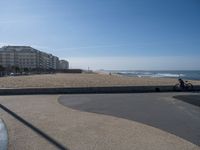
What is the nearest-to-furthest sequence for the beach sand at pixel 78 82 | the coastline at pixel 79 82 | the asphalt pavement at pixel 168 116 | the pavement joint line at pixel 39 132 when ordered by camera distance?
1. the pavement joint line at pixel 39 132
2. the asphalt pavement at pixel 168 116
3. the coastline at pixel 79 82
4. the beach sand at pixel 78 82

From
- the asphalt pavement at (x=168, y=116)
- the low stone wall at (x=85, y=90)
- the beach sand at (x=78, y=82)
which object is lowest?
the beach sand at (x=78, y=82)

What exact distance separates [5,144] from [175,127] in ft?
14.1

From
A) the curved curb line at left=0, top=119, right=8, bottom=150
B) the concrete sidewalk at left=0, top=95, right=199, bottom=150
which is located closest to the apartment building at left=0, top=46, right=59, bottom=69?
the concrete sidewalk at left=0, top=95, right=199, bottom=150

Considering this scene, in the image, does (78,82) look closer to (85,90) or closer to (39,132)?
(85,90)

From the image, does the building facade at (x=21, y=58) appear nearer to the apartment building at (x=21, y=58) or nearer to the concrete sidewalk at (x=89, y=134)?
the apartment building at (x=21, y=58)

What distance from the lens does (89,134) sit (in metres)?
6.73

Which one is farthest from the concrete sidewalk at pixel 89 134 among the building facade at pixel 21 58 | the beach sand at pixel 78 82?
the building facade at pixel 21 58

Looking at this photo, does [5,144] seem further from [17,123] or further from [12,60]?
[12,60]

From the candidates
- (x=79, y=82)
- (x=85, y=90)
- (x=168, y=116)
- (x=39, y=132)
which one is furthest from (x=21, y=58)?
(x=39, y=132)

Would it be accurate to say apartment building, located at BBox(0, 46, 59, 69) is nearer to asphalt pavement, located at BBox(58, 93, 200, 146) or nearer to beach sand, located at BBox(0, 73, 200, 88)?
beach sand, located at BBox(0, 73, 200, 88)

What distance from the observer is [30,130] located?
23.5ft

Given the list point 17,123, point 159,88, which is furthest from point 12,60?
point 17,123

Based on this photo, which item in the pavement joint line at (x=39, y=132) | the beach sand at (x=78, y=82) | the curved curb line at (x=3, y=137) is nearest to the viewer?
the curved curb line at (x=3, y=137)

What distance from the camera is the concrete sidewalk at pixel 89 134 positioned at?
580 centimetres
